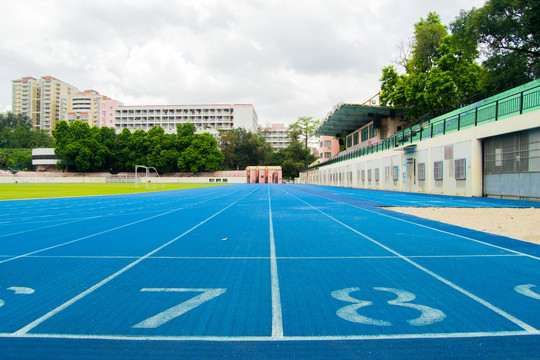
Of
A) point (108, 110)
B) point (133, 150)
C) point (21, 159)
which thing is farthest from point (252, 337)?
point (108, 110)

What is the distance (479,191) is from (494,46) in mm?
17099

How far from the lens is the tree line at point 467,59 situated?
26406mm

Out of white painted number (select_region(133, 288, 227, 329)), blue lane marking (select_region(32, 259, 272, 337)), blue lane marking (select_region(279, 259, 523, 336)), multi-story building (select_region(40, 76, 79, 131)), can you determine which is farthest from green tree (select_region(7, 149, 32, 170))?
blue lane marking (select_region(279, 259, 523, 336))

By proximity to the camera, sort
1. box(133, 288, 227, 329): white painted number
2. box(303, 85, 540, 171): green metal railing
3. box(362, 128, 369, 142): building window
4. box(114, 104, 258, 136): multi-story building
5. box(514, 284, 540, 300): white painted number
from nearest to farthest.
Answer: box(133, 288, 227, 329): white painted number, box(514, 284, 540, 300): white painted number, box(303, 85, 540, 171): green metal railing, box(362, 128, 369, 142): building window, box(114, 104, 258, 136): multi-story building

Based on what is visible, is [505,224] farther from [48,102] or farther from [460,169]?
[48,102]

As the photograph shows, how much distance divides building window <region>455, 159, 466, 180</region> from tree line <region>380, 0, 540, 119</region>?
1174 cm

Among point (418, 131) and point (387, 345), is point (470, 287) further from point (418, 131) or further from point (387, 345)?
point (418, 131)

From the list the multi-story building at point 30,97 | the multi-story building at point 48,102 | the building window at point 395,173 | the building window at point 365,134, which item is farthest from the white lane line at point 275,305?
the multi-story building at point 30,97

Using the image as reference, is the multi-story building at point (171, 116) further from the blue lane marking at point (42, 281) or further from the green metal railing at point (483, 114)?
the blue lane marking at point (42, 281)

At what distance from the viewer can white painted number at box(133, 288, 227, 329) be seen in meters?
2.93

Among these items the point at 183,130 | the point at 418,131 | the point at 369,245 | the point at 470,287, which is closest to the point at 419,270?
the point at 470,287

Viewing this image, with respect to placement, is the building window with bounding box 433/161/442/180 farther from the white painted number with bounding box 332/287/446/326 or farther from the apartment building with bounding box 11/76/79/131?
the apartment building with bounding box 11/76/79/131

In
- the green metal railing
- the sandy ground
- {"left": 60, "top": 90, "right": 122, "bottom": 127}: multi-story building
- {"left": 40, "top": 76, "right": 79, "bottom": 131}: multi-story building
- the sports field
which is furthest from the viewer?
{"left": 40, "top": 76, "right": 79, "bottom": 131}: multi-story building

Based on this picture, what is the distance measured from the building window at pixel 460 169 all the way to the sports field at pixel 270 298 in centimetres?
1565
